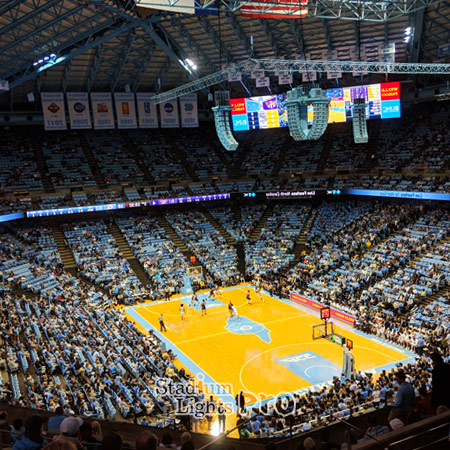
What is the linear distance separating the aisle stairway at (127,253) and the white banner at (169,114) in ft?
37.6

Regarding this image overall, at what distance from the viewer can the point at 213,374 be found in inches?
961

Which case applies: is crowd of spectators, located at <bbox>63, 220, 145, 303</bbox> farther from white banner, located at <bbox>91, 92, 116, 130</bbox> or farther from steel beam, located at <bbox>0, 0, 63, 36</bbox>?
steel beam, located at <bbox>0, 0, 63, 36</bbox>

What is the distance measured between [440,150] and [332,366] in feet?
85.2

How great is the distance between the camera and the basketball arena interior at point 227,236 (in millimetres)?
21125

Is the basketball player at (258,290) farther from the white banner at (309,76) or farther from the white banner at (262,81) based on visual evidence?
the white banner at (309,76)

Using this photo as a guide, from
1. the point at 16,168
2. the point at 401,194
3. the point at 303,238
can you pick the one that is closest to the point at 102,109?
the point at 16,168

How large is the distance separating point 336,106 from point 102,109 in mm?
21896

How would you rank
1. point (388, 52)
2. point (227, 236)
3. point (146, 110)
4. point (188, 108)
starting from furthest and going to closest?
1. point (188, 108)
2. point (146, 110)
3. point (227, 236)
4. point (388, 52)

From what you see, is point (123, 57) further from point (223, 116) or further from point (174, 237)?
point (223, 116)

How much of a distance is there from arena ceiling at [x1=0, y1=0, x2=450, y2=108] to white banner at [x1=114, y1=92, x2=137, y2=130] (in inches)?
39.4

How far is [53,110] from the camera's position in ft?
146

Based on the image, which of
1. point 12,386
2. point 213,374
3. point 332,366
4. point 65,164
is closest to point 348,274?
point 332,366

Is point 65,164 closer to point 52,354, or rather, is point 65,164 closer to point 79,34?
point 79,34

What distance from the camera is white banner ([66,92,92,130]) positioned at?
1778 inches
